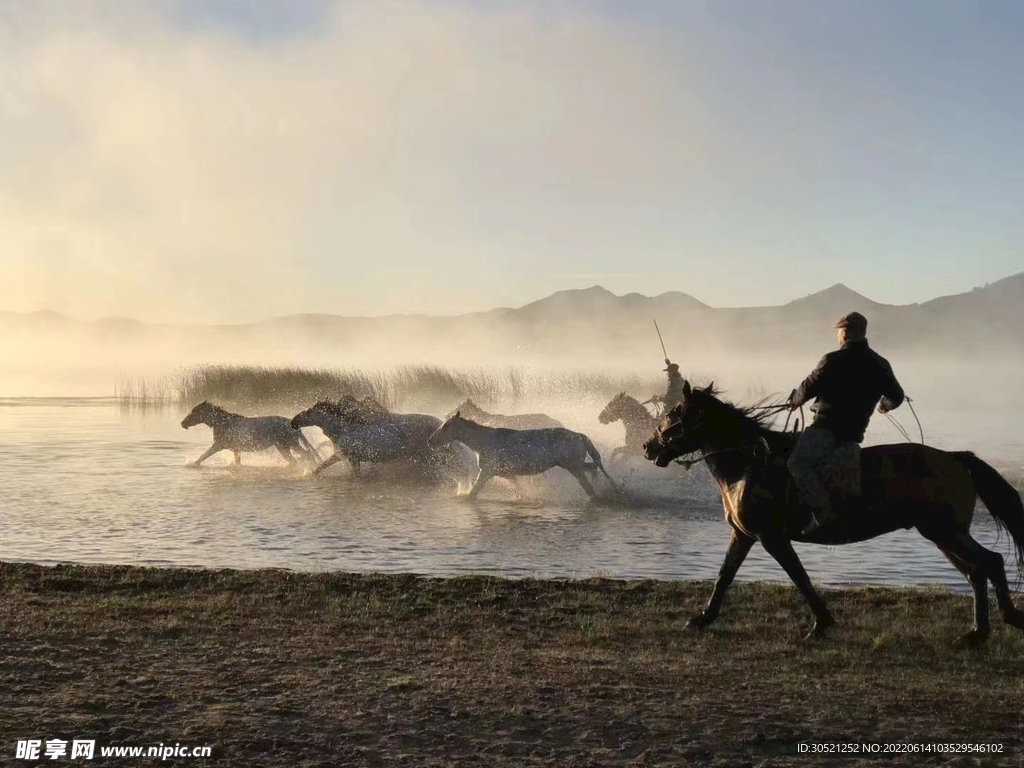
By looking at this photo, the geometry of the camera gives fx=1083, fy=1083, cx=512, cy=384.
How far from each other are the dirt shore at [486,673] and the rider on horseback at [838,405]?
1.24 meters

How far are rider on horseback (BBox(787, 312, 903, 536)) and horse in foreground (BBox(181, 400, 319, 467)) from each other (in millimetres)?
16542

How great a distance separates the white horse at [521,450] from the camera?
18.5 metres

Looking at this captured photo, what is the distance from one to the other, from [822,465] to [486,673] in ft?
10.1

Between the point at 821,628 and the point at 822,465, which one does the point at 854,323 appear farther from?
Answer: the point at 821,628

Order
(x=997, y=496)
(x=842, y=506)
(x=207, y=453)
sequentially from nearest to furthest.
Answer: (x=842, y=506) → (x=997, y=496) → (x=207, y=453)

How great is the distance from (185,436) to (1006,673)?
2720 centimetres

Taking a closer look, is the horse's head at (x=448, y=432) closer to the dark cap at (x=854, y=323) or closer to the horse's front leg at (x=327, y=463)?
the horse's front leg at (x=327, y=463)

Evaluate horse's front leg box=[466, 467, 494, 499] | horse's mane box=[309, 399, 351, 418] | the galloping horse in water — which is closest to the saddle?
horse's front leg box=[466, 467, 494, 499]

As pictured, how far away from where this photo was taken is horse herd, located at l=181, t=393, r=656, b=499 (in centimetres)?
1862

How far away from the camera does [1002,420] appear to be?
3966cm

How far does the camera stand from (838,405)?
831 centimetres

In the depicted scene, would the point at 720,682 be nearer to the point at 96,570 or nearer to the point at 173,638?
the point at 173,638

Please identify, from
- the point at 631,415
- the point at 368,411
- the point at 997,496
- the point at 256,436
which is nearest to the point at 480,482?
the point at 368,411

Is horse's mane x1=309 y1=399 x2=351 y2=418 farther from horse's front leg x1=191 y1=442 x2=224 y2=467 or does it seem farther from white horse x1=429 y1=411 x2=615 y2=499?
white horse x1=429 y1=411 x2=615 y2=499
